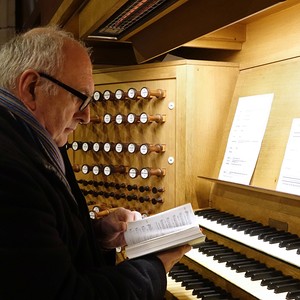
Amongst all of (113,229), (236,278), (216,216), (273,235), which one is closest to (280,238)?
(273,235)

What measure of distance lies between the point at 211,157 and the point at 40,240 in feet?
5.58

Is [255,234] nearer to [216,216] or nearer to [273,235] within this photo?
[273,235]

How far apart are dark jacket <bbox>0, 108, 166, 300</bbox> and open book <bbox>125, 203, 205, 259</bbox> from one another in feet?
0.41

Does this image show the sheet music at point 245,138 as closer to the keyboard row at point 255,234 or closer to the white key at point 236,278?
the keyboard row at point 255,234

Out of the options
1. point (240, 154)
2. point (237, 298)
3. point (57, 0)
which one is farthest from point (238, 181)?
point (57, 0)

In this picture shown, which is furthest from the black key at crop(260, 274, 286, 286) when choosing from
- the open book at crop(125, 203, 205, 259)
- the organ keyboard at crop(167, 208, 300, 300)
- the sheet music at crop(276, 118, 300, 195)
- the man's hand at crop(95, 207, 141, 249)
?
the man's hand at crop(95, 207, 141, 249)

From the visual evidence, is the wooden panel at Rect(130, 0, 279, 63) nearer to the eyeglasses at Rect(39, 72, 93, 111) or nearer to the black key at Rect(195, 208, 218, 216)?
the eyeglasses at Rect(39, 72, 93, 111)

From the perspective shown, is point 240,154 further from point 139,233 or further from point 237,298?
point 139,233

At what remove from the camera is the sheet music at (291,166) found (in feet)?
5.98

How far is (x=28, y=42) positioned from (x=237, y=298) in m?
1.38

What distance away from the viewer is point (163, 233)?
1.40m

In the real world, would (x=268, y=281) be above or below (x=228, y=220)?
below

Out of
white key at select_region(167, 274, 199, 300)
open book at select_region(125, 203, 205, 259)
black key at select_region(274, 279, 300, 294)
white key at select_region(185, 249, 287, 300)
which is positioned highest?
open book at select_region(125, 203, 205, 259)

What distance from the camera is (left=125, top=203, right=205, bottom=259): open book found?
1.35 m
